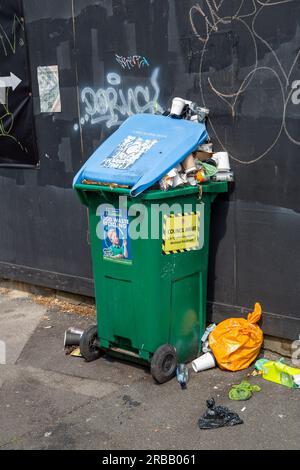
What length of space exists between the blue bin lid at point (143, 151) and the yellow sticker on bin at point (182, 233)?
35 centimetres

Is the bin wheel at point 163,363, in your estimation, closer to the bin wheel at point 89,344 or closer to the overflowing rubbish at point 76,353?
the bin wheel at point 89,344

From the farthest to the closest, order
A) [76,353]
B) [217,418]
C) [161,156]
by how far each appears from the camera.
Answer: [76,353], [161,156], [217,418]

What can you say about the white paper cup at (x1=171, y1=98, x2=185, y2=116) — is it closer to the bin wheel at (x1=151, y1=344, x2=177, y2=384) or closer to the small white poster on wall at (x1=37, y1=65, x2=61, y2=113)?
the small white poster on wall at (x1=37, y1=65, x2=61, y2=113)

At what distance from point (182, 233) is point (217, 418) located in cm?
127

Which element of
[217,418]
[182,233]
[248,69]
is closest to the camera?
[217,418]

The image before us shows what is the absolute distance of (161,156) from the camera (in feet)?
13.2

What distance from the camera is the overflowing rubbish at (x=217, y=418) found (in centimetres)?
370

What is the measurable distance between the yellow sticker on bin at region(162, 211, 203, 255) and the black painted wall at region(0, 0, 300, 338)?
1.38 feet

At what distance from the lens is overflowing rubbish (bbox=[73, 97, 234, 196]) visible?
13.1ft

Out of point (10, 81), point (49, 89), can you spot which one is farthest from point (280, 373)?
point (10, 81)

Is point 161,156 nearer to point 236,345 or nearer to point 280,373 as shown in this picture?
point 236,345

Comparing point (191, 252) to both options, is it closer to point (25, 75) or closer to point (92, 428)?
point (92, 428)

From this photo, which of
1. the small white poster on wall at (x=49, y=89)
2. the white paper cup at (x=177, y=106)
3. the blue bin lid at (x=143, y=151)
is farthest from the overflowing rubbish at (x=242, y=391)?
the small white poster on wall at (x=49, y=89)
